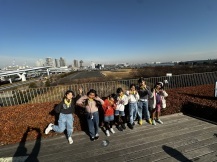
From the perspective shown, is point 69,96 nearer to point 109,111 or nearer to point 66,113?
point 66,113

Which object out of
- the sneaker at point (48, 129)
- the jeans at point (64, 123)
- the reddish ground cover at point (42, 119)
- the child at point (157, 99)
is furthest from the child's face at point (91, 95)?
the child at point (157, 99)

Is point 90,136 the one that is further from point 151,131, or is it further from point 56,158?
point 151,131

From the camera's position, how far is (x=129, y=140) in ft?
13.0

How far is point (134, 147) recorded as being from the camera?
3.60 meters

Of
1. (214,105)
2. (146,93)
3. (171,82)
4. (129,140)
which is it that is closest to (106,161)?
(129,140)

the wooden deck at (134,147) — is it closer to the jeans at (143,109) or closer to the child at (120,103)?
the child at (120,103)

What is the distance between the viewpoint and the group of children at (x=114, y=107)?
13.5 feet


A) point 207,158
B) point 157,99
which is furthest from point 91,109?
point 207,158

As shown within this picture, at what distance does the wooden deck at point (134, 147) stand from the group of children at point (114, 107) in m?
0.30

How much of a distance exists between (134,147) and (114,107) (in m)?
1.40

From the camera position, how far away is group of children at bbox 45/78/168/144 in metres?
4.12

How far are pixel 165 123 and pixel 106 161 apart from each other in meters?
2.76

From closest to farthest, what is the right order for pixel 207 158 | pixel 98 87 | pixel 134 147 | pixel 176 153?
1. pixel 207 158
2. pixel 176 153
3. pixel 134 147
4. pixel 98 87

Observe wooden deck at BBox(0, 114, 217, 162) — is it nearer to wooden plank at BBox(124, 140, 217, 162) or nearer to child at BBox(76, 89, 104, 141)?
wooden plank at BBox(124, 140, 217, 162)
